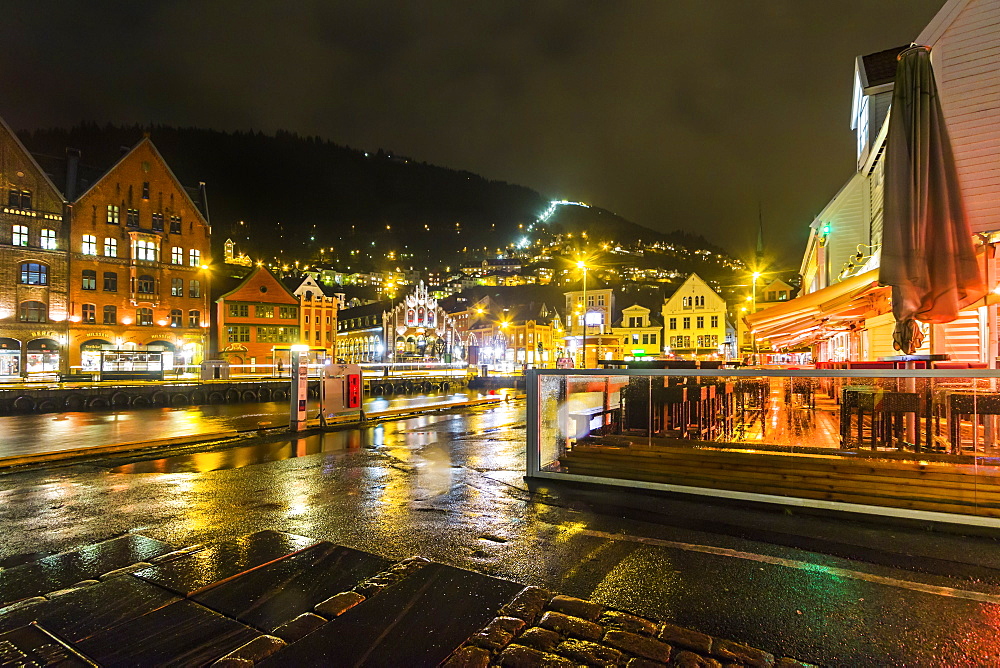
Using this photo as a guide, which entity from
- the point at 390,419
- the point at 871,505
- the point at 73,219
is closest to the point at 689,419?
the point at 871,505

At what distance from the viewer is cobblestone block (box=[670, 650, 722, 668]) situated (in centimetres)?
325

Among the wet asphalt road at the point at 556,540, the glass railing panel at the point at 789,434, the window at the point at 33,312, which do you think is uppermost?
the window at the point at 33,312

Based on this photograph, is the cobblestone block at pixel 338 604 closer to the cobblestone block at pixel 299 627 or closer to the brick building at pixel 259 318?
the cobblestone block at pixel 299 627

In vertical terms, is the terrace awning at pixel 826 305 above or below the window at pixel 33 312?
below

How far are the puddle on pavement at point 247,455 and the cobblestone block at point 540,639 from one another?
26.2ft

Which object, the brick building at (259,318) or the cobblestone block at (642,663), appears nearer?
the cobblestone block at (642,663)

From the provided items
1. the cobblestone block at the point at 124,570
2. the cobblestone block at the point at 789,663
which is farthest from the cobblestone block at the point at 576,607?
the cobblestone block at the point at 124,570

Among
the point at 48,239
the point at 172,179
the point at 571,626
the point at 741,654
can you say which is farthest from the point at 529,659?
the point at 172,179

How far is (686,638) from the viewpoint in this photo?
3557mm

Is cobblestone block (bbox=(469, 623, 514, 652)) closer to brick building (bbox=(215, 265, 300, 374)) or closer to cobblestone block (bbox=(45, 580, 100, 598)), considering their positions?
cobblestone block (bbox=(45, 580, 100, 598))

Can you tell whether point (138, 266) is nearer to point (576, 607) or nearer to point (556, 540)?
point (556, 540)

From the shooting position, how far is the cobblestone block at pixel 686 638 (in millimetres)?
3450

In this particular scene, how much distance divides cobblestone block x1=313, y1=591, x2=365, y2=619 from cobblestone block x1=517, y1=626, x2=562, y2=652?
1358mm

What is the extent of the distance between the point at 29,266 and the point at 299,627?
5115 cm
